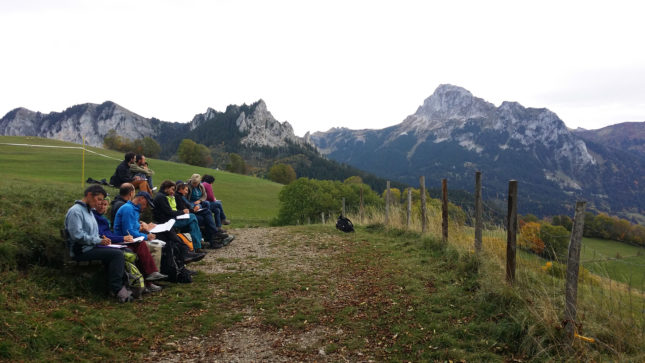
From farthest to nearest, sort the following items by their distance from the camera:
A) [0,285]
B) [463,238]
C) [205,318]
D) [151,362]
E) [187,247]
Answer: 1. [463,238]
2. [187,247]
3. [205,318]
4. [0,285]
5. [151,362]

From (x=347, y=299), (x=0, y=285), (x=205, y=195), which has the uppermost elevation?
(x=205, y=195)

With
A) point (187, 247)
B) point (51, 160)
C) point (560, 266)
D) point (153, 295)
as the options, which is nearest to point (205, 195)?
point (187, 247)

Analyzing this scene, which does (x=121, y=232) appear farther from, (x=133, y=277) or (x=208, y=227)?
(x=208, y=227)

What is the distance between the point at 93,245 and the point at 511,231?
7.26m

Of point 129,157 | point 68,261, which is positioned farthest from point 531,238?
point 129,157

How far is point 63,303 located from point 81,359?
1.69m

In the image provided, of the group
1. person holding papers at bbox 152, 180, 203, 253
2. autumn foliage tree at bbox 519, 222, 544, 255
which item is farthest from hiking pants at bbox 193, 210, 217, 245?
autumn foliage tree at bbox 519, 222, 544, 255

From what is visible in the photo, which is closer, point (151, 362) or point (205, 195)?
point (151, 362)

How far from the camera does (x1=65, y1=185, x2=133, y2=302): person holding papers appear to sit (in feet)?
18.8

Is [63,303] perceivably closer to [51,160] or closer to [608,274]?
[608,274]

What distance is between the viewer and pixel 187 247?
8742 mm

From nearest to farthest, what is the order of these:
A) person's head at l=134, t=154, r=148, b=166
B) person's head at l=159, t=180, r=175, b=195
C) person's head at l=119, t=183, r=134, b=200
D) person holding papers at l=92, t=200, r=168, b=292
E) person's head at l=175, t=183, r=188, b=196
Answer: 1. person holding papers at l=92, t=200, r=168, b=292
2. person's head at l=119, t=183, r=134, b=200
3. person's head at l=159, t=180, r=175, b=195
4. person's head at l=175, t=183, r=188, b=196
5. person's head at l=134, t=154, r=148, b=166

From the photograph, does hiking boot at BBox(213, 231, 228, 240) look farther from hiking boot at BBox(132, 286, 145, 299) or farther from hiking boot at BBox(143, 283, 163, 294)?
hiking boot at BBox(132, 286, 145, 299)

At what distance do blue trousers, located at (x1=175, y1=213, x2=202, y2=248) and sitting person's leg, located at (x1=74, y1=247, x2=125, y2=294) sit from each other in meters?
3.50
